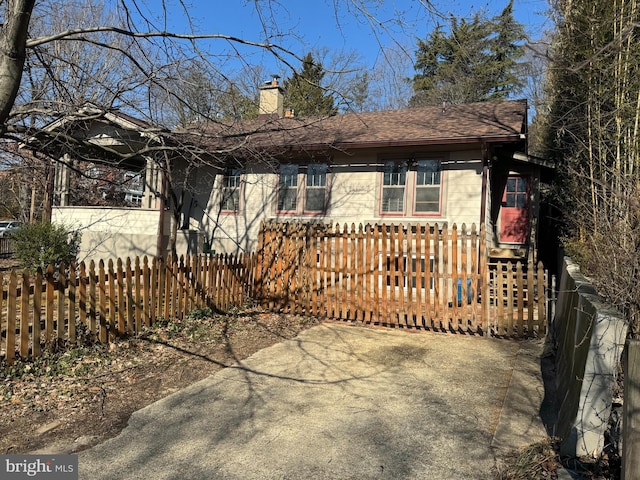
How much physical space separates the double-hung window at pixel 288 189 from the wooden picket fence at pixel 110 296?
4.66 metres

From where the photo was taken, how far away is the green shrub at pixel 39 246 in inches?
470

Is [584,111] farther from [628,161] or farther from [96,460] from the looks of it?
[96,460]

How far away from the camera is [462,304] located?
716 centimetres

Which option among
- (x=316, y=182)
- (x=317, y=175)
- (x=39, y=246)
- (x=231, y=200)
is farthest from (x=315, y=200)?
(x=39, y=246)

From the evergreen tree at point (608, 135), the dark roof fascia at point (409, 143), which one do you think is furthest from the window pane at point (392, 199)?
the evergreen tree at point (608, 135)

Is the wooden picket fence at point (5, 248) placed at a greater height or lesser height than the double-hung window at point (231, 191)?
lesser

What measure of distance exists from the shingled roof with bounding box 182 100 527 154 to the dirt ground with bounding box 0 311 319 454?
4.92 meters

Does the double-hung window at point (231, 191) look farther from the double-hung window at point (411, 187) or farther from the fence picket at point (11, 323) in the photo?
the fence picket at point (11, 323)

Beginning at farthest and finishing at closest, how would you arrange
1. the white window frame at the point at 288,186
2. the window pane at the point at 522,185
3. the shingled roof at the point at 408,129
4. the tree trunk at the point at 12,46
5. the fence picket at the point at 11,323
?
the window pane at the point at 522,185 → the white window frame at the point at 288,186 → the shingled roof at the point at 408,129 → the fence picket at the point at 11,323 → the tree trunk at the point at 12,46

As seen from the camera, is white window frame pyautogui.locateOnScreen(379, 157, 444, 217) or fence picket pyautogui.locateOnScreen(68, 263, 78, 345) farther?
white window frame pyautogui.locateOnScreen(379, 157, 444, 217)

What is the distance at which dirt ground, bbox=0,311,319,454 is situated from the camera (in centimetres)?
360

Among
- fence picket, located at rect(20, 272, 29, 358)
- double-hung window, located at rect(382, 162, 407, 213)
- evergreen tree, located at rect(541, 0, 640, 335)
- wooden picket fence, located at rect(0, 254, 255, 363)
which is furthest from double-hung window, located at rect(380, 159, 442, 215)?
fence picket, located at rect(20, 272, 29, 358)

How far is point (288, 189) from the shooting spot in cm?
1327

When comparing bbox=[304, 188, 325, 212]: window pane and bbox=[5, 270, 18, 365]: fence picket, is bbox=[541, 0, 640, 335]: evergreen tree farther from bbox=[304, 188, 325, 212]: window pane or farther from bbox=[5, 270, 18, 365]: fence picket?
bbox=[304, 188, 325, 212]: window pane
